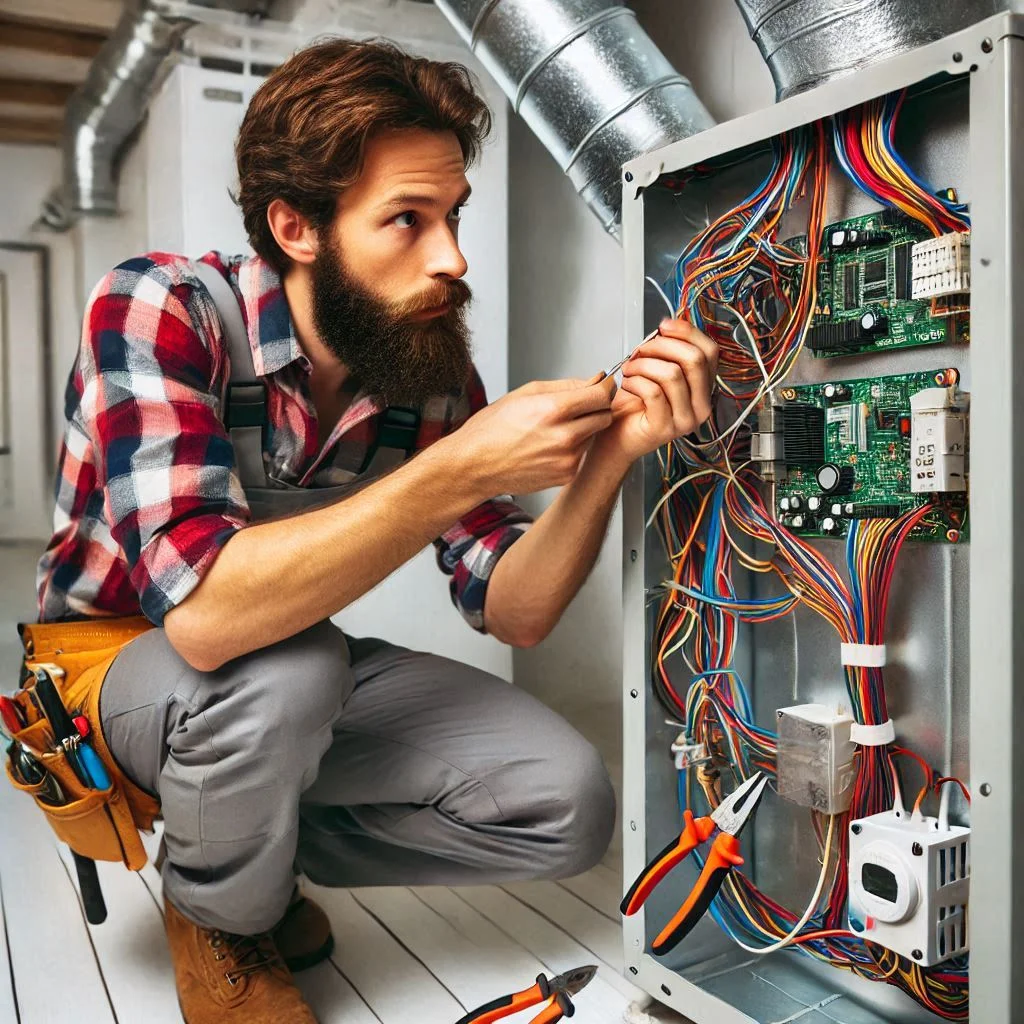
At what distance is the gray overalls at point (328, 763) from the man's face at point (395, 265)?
12cm

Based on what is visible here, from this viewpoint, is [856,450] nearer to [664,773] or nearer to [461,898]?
[664,773]

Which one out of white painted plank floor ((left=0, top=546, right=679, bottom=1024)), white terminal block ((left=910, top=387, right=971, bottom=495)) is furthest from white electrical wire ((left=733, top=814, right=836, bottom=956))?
white terminal block ((left=910, top=387, right=971, bottom=495))

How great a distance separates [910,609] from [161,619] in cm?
77

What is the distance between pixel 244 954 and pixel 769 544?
0.77 metres

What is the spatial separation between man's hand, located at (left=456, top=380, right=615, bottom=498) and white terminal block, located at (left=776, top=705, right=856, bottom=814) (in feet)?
1.14

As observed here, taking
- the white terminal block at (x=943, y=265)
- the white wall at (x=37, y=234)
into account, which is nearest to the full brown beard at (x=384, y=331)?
the white terminal block at (x=943, y=265)

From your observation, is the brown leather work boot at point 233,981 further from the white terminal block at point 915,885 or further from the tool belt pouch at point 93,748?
the white terminal block at point 915,885

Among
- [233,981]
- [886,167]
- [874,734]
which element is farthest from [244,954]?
[886,167]

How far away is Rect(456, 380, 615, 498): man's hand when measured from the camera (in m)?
0.96

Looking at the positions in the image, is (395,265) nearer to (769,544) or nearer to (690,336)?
(690,336)

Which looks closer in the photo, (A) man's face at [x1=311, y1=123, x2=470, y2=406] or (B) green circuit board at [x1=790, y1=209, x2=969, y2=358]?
(B) green circuit board at [x1=790, y1=209, x2=969, y2=358]

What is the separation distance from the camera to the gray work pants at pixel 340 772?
1063 mm

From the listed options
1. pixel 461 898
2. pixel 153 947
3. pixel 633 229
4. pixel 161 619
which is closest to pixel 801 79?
pixel 633 229

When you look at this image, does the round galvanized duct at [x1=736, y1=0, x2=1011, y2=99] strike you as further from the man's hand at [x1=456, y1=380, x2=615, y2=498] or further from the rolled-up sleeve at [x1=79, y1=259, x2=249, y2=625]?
the rolled-up sleeve at [x1=79, y1=259, x2=249, y2=625]
